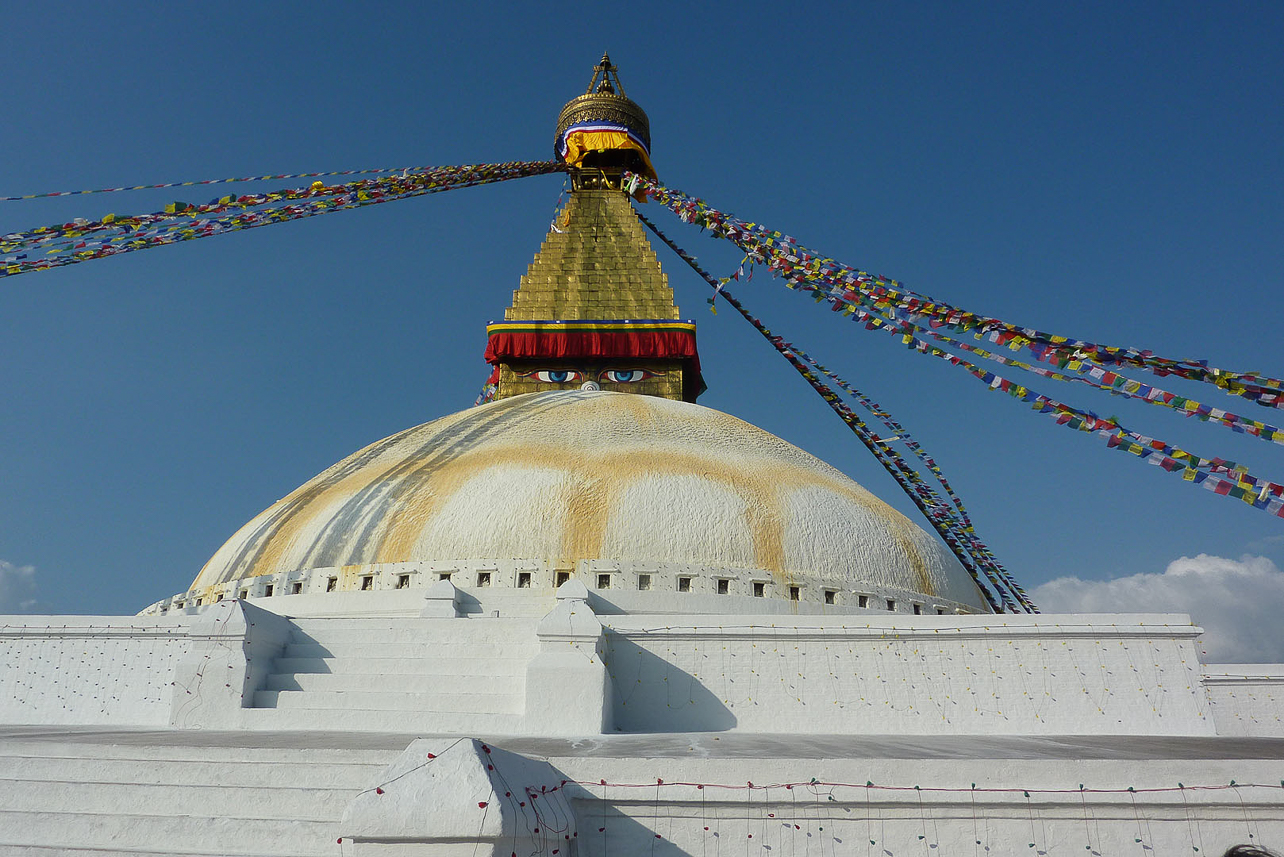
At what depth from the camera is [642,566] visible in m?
11.0

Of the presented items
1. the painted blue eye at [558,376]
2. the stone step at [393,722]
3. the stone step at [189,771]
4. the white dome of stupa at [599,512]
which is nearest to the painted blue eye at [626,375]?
the painted blue eye at [558,376]

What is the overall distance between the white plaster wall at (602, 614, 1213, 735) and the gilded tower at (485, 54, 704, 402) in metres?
8.68

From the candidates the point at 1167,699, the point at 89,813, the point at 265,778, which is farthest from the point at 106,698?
the point at 1167,699

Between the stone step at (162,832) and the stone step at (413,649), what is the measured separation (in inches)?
157

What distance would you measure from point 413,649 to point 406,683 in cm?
64

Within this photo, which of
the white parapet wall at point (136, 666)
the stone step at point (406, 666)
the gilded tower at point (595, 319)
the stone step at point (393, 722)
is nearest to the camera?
the stone step at point (393, 722)

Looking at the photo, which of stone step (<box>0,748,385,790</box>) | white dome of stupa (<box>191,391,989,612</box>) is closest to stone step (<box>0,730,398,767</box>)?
stone step (<box>0,748,385,790</box>)

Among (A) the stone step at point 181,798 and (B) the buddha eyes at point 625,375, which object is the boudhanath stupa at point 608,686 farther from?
(B) the buddha eyes at point 625,375

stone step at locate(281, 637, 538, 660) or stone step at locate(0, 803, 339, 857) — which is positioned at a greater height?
stone step at locate(281, 637, 538, 660)

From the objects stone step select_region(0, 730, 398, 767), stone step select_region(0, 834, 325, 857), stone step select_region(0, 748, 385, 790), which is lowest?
stone step select_region(0, 834, 325, 857)

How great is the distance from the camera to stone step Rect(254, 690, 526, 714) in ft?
28.5

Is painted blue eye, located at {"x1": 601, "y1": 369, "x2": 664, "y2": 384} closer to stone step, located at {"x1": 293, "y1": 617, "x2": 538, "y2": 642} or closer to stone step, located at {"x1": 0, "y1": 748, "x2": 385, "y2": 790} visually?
stone step, located at {"x1": 293, "y1": 617, "x2": 538, "y2": 642}

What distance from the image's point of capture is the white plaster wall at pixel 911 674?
9016 millimetres

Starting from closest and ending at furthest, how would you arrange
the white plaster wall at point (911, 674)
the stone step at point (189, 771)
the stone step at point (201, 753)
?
the stone step at point (189, 771), the stone step at point (201, 753), the white plaster wall at point (911, 674)
